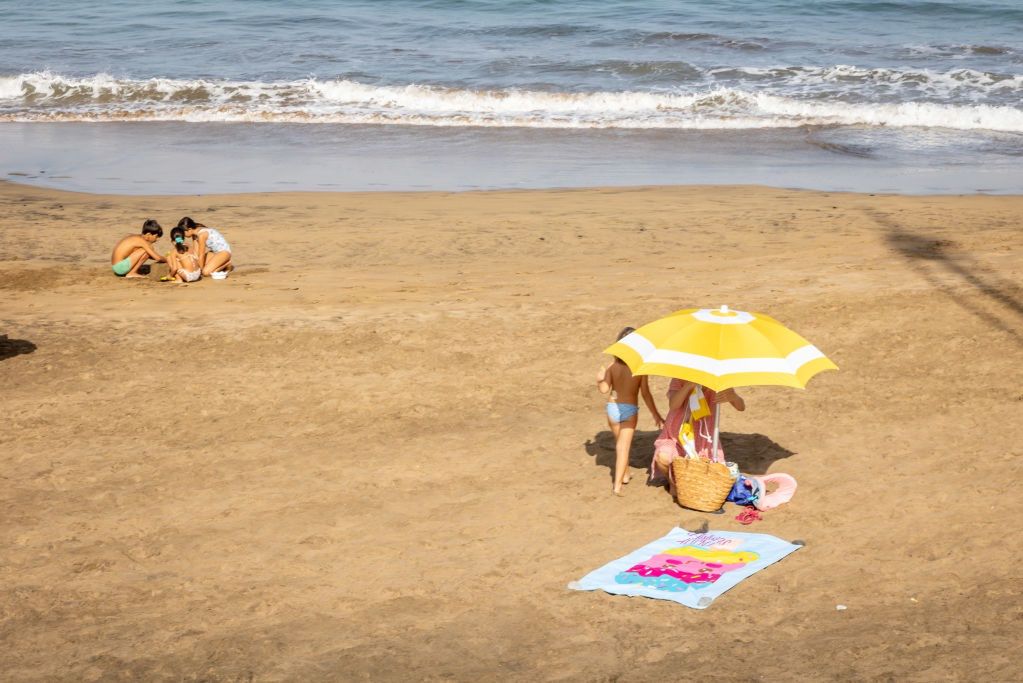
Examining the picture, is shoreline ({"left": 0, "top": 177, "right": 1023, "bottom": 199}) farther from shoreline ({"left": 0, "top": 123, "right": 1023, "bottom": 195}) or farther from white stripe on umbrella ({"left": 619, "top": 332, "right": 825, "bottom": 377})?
white stripe on umbrella ({"left": 619, "top": 332, "right": 825, "bottom": 377})

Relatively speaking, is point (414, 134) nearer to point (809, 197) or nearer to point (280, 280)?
point (809, 197)

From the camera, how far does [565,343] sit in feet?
34.7

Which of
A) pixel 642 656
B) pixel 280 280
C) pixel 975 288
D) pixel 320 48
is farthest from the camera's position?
pixel 320 48

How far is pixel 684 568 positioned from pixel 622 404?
140 centimetres

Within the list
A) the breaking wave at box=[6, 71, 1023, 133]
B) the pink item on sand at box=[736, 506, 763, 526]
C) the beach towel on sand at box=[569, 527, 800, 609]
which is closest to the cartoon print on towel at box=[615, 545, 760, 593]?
the beach towel on sand at box=[569, 527, 800, 609]

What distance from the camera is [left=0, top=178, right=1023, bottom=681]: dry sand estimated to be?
5.90 m

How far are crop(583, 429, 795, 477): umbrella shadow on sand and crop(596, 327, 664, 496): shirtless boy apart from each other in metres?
0.40

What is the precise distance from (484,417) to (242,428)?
181 centimetres

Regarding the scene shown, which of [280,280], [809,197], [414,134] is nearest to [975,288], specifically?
[809,197]

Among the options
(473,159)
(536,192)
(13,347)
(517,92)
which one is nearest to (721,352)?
(13,347)

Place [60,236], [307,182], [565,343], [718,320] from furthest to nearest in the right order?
1. [307,182]
2. [60,236]
3. [565,343]
4. [718,320]

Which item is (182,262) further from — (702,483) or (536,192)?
(702,483)

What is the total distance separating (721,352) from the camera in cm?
695

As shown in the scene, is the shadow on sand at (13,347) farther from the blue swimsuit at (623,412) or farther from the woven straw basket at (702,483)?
the woven straw basket at (702,483)
